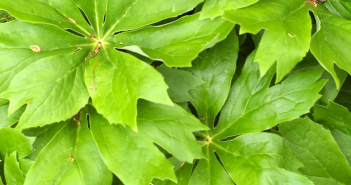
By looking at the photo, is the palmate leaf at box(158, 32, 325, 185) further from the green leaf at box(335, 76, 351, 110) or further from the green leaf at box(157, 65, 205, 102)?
the green leaf at box(335, 76, 351, 110)

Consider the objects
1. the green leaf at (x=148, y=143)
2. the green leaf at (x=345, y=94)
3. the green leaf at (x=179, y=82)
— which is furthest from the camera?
the green leaf at (x=345, y=94)

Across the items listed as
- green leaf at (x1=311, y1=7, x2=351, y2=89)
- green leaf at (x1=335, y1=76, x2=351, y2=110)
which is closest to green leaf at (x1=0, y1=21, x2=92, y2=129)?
green leaf at (x1=311, y1=7, x2=351, y2=89)

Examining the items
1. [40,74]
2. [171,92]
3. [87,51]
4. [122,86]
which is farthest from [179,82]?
[40,74]

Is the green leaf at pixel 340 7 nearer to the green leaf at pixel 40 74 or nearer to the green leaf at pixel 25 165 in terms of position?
the green leaf at pixel 40 74

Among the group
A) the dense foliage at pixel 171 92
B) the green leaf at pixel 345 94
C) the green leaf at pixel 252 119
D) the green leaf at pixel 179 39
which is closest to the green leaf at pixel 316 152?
the dense foliage at pixel 171 92

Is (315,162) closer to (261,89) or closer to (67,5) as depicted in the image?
(261,89)

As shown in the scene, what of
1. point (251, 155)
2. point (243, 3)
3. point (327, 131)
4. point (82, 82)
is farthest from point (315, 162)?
point (82, 82)

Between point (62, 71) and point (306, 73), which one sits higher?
point (62, 71)
